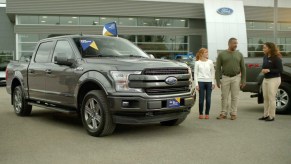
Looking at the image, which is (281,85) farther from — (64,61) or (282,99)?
(64,61)

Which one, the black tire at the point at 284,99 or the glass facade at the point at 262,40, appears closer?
the black tire at the point at 284,99

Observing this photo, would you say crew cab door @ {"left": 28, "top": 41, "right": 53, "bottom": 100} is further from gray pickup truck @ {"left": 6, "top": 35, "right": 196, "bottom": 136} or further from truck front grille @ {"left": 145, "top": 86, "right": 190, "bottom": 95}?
truck front grille @ {"left": 145, "top": 86, "right": 190, "bottom": 95}

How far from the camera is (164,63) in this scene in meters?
6.66

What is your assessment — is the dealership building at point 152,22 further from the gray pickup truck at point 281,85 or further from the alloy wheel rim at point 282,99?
the alloy wheel rim at point 282,99

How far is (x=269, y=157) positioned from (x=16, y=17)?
108 ft

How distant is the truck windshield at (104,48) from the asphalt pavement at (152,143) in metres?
1.46

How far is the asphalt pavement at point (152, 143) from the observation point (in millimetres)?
5191

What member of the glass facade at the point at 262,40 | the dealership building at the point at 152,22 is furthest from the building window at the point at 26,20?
the glass facade at the point at 262,40

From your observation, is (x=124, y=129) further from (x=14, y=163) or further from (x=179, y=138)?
(x=14, y=163)

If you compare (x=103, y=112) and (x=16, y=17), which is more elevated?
(x=16, y=17)

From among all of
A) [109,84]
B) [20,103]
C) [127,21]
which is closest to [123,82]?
[109,84]

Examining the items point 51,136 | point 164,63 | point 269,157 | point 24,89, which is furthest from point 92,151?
point 24,89

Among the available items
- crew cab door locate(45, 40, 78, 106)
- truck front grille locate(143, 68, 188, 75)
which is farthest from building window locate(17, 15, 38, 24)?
truck front grille locate(143, 68, 188, 75)

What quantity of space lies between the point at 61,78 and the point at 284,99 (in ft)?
18.0
